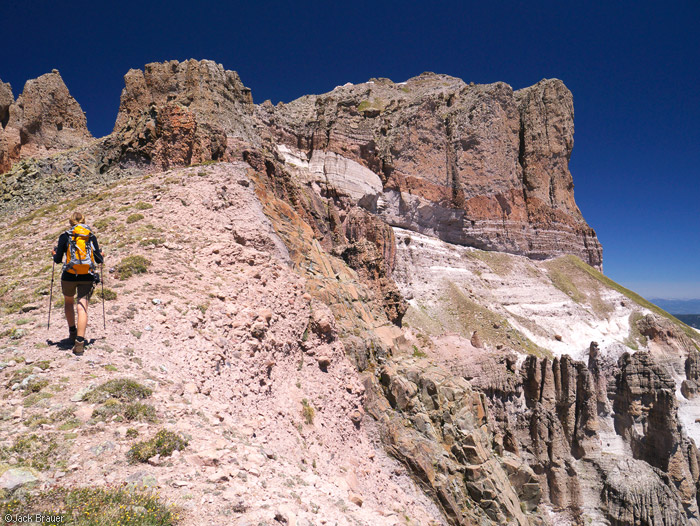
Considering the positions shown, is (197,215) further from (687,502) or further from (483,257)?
(483,257)

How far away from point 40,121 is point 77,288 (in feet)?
104

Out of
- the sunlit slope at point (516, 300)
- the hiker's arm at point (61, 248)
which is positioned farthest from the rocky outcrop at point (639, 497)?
the hiker's arm at point (61, 248)

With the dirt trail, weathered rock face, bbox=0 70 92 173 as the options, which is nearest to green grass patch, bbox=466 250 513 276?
the dirt trail

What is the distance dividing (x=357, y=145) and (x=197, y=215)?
48156 mm

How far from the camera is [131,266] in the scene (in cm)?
879

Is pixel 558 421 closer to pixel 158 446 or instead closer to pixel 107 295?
pixel 158 446

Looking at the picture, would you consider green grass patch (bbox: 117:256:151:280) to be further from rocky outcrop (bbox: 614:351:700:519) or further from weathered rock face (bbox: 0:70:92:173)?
rocky outcrop (bbox: 614:351:700:519)

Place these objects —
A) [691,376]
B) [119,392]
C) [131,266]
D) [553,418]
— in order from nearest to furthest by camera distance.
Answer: [119,392], [131,266], [553,418], [691,376]

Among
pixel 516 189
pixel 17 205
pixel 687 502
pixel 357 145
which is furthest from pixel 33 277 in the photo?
pixel 516 189

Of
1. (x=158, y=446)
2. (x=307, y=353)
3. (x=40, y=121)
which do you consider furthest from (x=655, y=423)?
(x=40, y=121)

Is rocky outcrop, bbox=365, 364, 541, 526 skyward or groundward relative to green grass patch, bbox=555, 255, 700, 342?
groundward

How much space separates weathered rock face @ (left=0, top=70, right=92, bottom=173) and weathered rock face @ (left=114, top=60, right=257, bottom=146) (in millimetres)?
9017

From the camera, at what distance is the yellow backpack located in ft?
20.6

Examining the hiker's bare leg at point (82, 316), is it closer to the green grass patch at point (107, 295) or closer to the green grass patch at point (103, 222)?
the green grass patch at point (107, 295)
